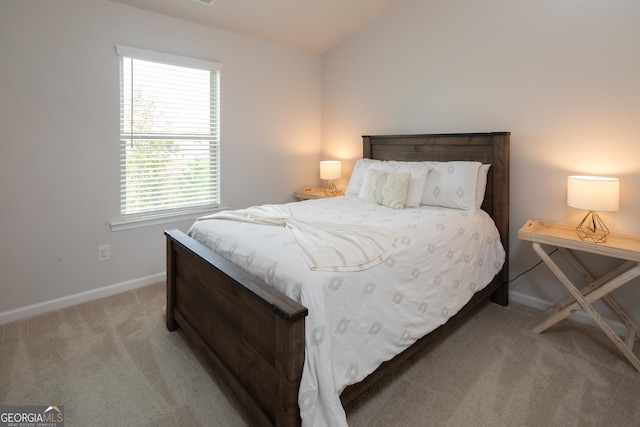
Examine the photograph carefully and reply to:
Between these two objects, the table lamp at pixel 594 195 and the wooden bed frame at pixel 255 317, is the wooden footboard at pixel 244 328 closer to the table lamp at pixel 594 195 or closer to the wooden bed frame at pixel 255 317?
the wooden bed frame at pixel 255 317

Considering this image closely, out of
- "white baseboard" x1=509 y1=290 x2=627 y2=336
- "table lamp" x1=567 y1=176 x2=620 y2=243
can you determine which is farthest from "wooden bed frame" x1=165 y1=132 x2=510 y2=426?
"table lamp" x1=567 y1=176 x2=620 y2=243

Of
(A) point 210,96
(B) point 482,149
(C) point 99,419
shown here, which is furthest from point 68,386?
(B) point 482,149

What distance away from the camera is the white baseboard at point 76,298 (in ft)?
8.37

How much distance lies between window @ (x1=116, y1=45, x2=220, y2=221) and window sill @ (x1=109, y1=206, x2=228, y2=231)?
1.2 inches

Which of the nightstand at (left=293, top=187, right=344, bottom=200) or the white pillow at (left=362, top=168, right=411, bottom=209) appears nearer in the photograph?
the white pillow at (left=362, top=168, right=411, bottom=209)

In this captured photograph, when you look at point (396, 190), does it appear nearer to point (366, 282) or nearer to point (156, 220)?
point (366, 282)

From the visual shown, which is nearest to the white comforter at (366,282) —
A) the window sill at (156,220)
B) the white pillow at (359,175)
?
the white pillow at (359,175)

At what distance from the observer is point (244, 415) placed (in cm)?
167

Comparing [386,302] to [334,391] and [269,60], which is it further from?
[269,60]

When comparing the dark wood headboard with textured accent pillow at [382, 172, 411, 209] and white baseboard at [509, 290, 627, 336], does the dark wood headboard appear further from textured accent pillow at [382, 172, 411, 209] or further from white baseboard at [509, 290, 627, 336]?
textured accent pillow at [382, 172, 411, 209]

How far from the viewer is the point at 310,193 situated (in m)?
4.05

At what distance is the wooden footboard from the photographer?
4.38ft

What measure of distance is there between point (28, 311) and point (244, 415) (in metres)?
2.02

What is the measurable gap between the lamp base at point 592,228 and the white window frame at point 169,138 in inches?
119
